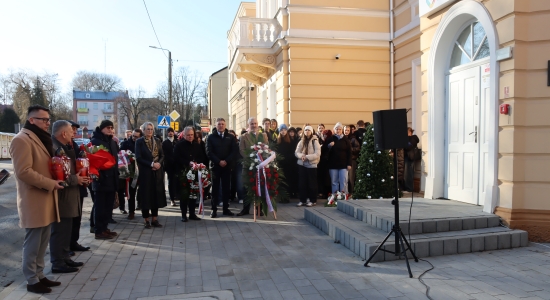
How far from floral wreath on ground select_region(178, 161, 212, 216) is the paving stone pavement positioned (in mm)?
1333

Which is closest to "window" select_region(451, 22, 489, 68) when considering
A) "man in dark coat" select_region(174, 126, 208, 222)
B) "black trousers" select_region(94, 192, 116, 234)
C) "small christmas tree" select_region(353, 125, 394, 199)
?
"small christmas tree" select_region(353, 125, 394, 199)

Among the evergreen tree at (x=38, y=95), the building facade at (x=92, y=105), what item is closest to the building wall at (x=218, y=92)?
the evergreen tree at (x=38, y=95)

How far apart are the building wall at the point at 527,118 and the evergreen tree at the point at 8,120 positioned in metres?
58.1

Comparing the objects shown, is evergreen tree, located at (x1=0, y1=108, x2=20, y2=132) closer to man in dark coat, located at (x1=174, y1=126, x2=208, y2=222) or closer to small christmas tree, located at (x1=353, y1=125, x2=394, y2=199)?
man in dark coat, located at (x1=174, y1=126, x2=208, y2=222)

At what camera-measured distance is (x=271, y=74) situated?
15.6 metres

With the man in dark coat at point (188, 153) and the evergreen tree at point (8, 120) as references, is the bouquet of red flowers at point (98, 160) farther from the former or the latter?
the evergreen tree at point (8, 120)

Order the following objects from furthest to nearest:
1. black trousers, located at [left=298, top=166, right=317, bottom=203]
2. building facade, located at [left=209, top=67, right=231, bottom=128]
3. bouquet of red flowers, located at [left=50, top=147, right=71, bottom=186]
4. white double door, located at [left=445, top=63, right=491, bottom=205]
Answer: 1. building facade, located at [left=209, top=67, right=231, bottom=128]
2. black trousers, located at [left=298, top=166, right=317, bottom=203]
3. white double door, located at [left=445, top=63, right=491, bottom=205]
4. bouquet of red flowers, located at [left=50, top=147, right=71, bottom=186]

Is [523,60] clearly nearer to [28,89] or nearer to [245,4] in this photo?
[245,4]

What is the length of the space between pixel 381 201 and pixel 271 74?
8652 millimetres

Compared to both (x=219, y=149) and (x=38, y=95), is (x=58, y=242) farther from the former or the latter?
(x=38, y=95)

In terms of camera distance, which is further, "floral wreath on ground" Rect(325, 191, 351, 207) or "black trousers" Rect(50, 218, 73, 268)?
"floral wreath on ground" Rect(325, 191, 351, 207)

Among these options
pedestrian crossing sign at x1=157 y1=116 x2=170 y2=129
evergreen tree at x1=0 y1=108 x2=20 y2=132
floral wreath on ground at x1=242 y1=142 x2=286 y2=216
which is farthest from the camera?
evergreen tree at x1=0 y1=108 x2=20 y2=132

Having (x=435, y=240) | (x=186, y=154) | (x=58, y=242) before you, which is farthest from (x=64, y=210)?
(x=435, y=240)

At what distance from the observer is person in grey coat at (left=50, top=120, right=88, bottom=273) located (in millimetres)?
5199
